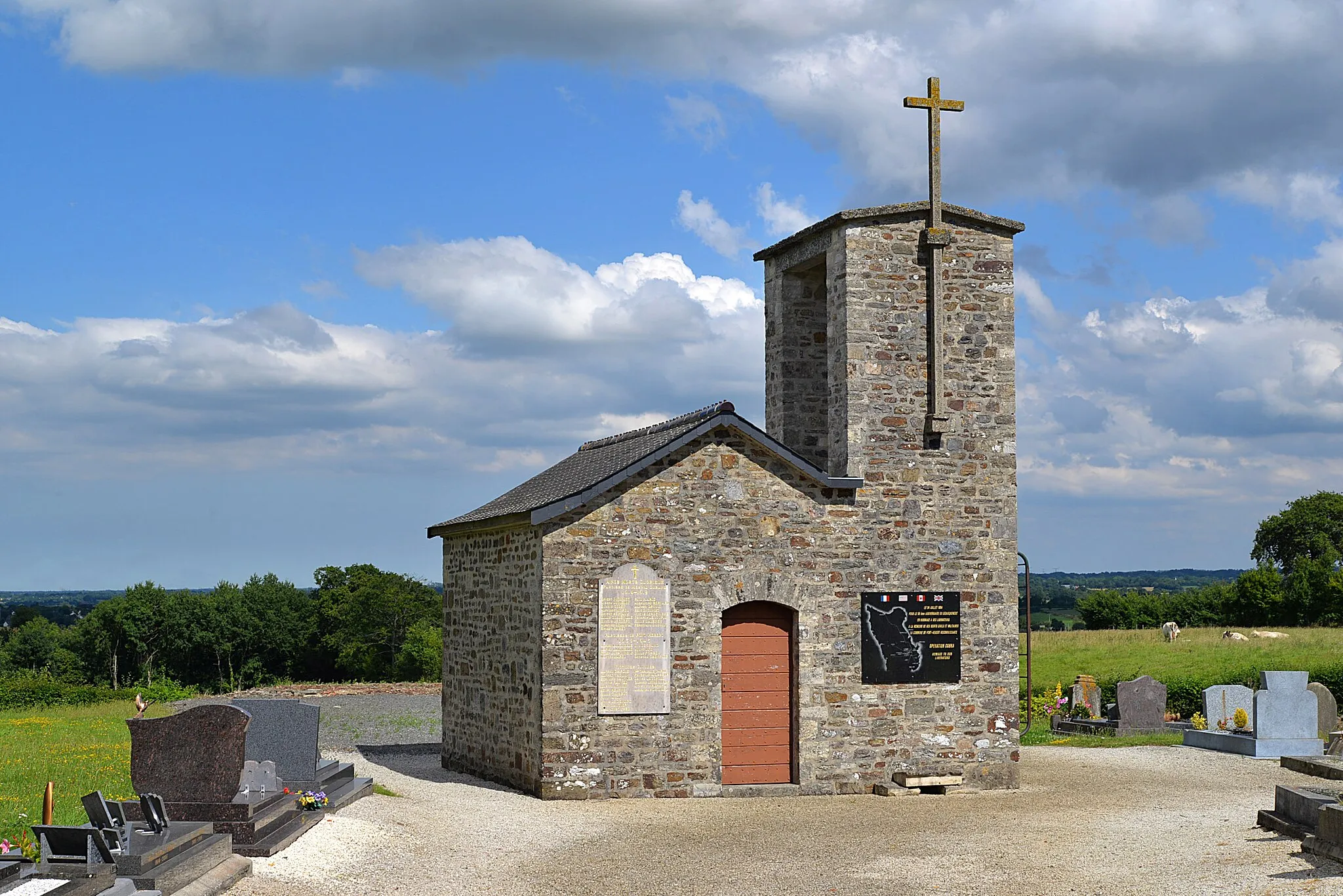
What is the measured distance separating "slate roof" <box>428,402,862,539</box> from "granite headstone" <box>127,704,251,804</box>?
4.89m

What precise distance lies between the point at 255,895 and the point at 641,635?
6.45m

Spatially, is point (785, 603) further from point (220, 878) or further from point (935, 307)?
point (220, 878)

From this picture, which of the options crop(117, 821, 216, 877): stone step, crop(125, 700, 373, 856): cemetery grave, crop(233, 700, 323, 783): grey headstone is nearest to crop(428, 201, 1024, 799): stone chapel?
crop(233, 700, 323, 783): grey headstone

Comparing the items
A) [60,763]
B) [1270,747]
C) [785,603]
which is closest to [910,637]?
[785,603]

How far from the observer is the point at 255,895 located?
8805 millimetres

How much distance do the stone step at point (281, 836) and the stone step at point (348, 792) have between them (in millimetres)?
625

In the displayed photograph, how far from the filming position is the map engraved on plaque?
14523mm

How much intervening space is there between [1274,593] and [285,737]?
5657 centimetres

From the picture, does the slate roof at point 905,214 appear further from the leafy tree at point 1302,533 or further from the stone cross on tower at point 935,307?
the leafy tree at point 1302,533

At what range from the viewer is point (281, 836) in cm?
1030

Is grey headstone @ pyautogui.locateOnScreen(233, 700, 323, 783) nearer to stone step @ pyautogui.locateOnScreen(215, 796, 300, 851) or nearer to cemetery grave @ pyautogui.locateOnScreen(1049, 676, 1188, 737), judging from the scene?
stone step @ pyautogui.locateOnScreen(215, 796, 300, 851)

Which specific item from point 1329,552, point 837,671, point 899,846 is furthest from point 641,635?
point 1329,552

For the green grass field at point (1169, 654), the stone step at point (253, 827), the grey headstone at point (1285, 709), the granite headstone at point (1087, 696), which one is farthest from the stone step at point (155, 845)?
the green grass field at point (1169, 654)

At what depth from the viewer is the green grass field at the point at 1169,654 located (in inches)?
1167
